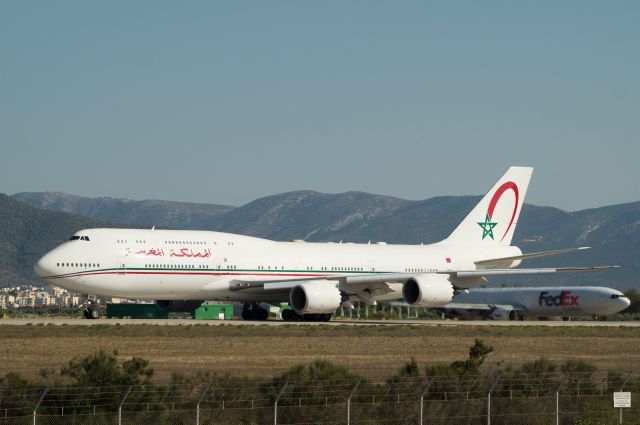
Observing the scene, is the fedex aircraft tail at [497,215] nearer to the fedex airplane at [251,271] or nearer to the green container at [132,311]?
the fedex airplane at [251,271]

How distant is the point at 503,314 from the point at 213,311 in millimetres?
22434

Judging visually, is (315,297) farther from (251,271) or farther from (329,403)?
(329,403)

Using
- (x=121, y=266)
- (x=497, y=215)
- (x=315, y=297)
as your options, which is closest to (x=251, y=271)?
(x=315, y=297)

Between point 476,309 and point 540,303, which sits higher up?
point 540,303

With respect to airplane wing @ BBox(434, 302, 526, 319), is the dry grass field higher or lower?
lower

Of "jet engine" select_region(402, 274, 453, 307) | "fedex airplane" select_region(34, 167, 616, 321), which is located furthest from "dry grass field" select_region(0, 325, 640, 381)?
"fedex airplane" select_region(34, 167, 616, 321)

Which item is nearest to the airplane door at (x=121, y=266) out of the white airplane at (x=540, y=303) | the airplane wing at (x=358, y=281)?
the airplane wing at (x=358, y=281)

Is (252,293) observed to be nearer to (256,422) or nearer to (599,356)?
(599,356)

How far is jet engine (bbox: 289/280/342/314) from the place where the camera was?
5672cm

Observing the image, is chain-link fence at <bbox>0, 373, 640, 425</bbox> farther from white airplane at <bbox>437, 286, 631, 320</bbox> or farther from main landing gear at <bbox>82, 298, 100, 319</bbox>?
white airplane at <bbox>437, 286, 631, 320</bbox>

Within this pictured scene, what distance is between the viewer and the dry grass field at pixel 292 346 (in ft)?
110

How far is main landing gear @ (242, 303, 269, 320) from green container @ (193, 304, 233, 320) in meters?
11.2

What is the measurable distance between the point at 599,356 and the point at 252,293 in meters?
22.5

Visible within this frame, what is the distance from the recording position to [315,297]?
56.7 m
